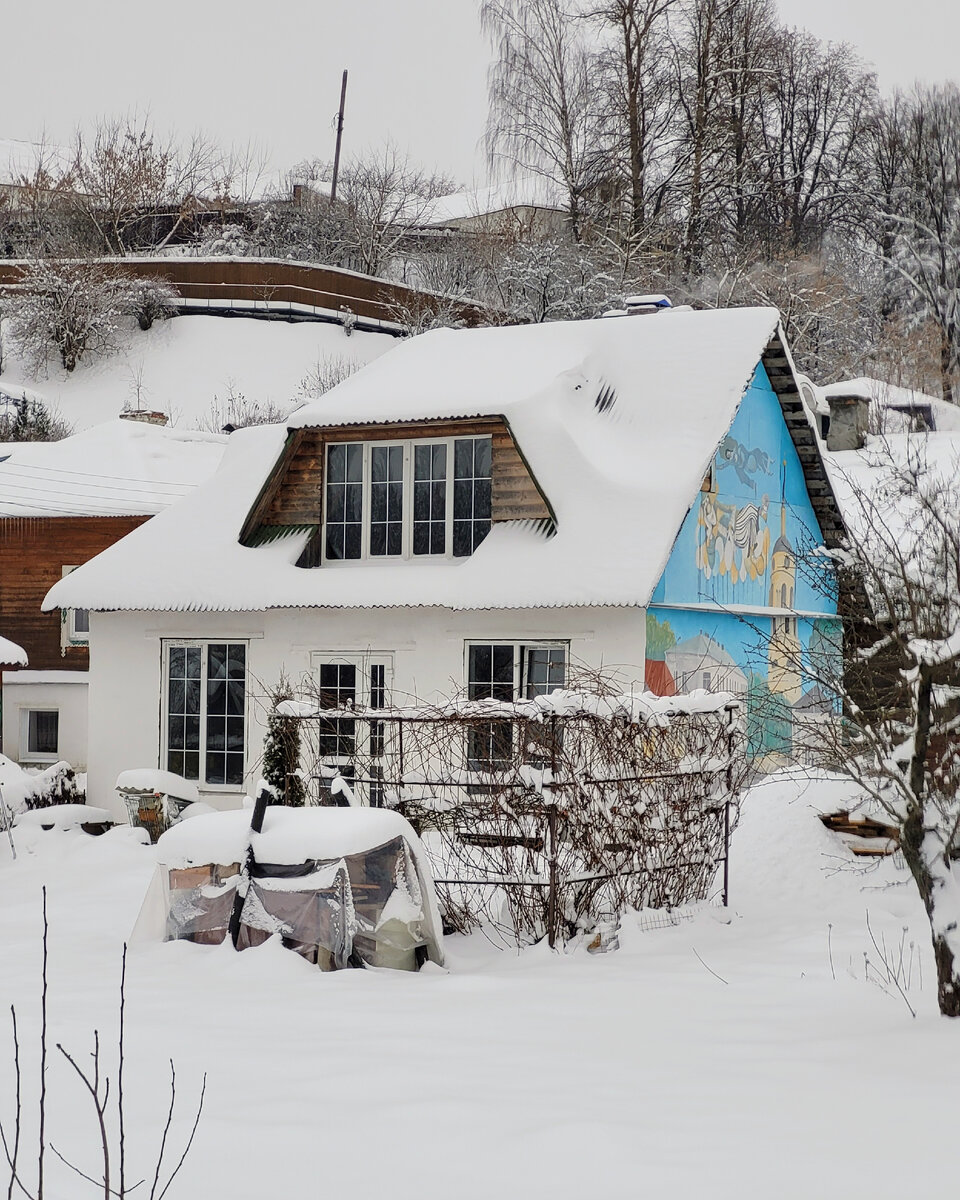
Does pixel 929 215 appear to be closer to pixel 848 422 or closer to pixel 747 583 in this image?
pixel 848 422

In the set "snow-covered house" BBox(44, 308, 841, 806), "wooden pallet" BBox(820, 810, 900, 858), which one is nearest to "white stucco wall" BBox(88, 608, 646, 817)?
"snow-covered house" BBox(44, 308, 841, 806)

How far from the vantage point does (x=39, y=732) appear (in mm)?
24500

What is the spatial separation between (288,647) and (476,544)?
7.87 ft

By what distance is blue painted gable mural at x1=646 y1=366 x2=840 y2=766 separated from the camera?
600 inches

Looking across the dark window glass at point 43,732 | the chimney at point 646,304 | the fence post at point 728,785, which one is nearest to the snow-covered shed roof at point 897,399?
the chimney at point 646,304

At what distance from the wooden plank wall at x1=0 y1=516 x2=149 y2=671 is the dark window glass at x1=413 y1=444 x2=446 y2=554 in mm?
9584

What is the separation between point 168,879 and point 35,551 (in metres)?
16.0

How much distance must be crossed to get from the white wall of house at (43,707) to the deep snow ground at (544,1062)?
13411 millimetres

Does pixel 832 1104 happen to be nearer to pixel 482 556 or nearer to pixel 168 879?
pixel 168 879

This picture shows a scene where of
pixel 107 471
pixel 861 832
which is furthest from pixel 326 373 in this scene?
pixel 861 832

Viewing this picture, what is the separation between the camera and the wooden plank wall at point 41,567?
2458 centimetres

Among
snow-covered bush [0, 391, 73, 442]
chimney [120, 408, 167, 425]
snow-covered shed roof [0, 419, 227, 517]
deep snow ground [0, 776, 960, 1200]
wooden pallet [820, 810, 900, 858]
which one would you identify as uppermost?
snow-covered bush [0, 391, 73, 442]

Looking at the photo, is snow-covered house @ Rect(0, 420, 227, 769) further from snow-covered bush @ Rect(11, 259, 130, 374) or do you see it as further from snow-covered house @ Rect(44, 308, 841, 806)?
snow-covered bush @ Rect(11, 259, 130, 374)

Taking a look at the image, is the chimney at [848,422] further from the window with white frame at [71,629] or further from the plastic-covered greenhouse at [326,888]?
the plastic-covered greenhouse at [326,888]
